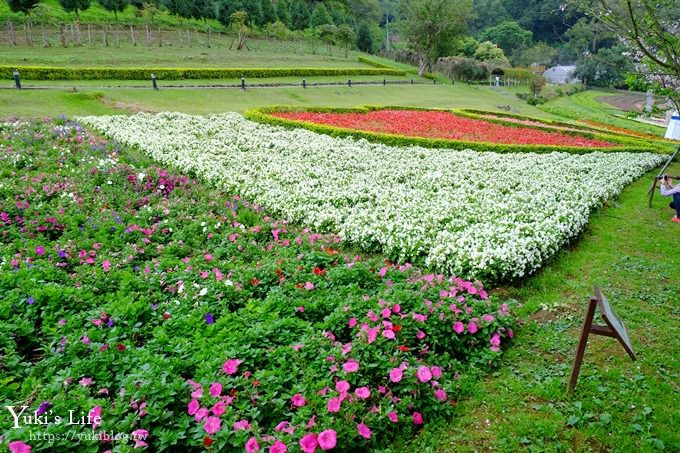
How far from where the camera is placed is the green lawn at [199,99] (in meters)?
17.6

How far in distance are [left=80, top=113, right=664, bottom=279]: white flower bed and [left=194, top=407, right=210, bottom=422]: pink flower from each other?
355 cm

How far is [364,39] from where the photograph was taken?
63.9 meters

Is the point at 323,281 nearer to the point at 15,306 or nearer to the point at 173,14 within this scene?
the point at 15,306

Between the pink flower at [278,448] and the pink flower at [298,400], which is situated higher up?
the pink flower at [298,400]

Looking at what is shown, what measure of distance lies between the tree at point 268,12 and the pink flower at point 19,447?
53.9m

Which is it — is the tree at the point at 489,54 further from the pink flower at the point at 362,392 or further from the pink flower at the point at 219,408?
the pink flower at the point at 219,408

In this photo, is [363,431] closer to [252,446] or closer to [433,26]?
[252,446]

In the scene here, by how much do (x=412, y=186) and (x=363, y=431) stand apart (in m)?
6.56

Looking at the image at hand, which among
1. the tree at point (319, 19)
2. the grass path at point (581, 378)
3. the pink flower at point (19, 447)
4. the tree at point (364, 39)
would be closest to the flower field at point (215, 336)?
the pink flower at point (19, 447)

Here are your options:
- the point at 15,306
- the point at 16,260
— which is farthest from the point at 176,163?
the point at 15,306

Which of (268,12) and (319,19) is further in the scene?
(319,19)

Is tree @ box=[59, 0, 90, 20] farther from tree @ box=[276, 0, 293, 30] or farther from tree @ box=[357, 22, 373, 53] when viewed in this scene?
tree @ box=[357, 22, 373, 53]

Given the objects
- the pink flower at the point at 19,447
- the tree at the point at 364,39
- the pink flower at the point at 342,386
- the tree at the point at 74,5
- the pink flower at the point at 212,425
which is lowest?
the pink flower at the point at 19,447

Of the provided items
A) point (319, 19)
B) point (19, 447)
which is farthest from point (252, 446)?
point (319, 19)
